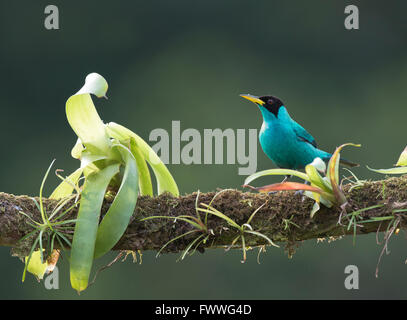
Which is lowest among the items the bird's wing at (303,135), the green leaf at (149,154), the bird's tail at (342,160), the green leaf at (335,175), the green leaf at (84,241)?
the green leaf at (84,241)

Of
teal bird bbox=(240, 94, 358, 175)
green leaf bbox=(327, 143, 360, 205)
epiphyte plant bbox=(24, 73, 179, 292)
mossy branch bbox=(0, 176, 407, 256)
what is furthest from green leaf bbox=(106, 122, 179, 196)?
teal bird bbox=(240, 94, 358, 175)

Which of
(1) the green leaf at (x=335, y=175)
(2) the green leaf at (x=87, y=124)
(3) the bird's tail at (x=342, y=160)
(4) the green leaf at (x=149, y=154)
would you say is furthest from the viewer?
(3) the bird's tail at (x=342, y=160)

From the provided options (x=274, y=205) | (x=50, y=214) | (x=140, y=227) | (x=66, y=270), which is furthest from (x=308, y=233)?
(x=66, y=270)

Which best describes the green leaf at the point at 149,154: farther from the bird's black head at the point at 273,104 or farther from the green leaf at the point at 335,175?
the bird's black head at the point at 273,104

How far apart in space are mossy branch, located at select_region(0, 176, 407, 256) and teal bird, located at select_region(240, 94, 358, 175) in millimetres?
697

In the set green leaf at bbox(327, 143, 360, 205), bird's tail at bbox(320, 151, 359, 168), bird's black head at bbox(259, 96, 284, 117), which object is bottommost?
green leaf at bbox(327, 143, 360, 205)

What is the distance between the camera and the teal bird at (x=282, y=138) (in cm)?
218

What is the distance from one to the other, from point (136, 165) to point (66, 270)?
4.24 metres

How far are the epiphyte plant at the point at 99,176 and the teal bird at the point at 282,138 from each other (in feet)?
1.99

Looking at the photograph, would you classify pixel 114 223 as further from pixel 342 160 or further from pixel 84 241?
pixel 342 160

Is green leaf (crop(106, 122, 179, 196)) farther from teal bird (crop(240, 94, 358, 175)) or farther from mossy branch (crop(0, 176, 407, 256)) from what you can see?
teal bird (crop(240, 94, 358, 175))

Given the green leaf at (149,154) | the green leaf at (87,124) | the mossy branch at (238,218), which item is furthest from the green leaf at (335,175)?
the green leaf at (87,124)

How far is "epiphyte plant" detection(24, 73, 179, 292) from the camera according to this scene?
1433mm

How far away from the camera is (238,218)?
1481mm
